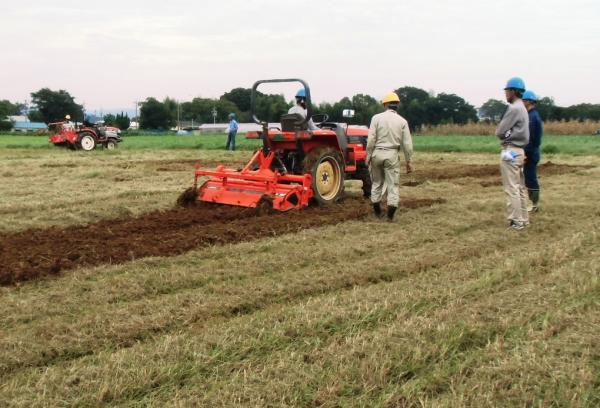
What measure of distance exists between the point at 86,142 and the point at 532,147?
2103 centimetres

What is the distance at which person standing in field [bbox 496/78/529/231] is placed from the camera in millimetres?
7659

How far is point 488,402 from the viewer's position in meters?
3.03

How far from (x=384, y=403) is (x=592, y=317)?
188cm

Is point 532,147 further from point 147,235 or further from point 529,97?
point 147,235

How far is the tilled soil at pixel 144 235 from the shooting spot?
567 centimetres

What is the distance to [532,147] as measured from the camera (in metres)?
9.14

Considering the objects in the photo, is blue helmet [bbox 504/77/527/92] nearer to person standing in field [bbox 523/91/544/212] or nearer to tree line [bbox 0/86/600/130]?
person standing in field [bbox 523/91/544/212]

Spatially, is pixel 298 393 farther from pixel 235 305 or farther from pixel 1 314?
pixel 1 314

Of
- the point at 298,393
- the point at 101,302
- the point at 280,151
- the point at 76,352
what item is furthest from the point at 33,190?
the point at 298,393

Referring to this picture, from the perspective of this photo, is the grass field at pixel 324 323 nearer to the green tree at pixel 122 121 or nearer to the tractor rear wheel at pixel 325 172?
the tractor rear wheel at pixel 325 172

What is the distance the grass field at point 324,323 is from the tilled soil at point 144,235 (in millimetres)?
200

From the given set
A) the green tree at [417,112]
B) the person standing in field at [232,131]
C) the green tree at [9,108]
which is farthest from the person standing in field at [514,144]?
the green tree at [9,108]

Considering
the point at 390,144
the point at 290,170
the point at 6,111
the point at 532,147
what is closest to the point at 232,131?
the point at 290,170

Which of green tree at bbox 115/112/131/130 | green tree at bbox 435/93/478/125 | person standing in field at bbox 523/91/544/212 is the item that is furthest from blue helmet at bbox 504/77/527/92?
green tree at bbox 115/112/131/130
